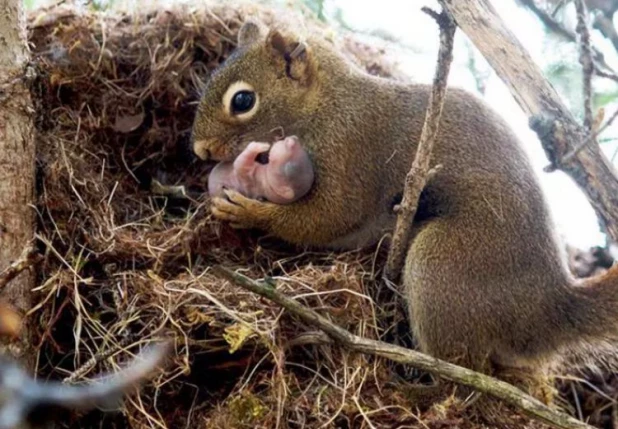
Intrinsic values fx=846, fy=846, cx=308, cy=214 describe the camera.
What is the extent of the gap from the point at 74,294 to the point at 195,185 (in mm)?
1046

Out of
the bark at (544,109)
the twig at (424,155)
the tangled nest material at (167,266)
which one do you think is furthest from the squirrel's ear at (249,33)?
the bark at (544,109)

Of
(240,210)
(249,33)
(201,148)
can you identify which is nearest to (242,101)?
(201,148)

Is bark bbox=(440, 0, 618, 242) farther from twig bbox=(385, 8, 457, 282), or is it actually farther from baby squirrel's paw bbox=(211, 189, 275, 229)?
baby squirrel's paw bbox=(211, 189, 275, 229)

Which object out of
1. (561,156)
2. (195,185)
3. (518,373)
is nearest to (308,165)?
(195,185)

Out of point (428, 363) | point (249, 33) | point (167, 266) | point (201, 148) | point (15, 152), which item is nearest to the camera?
point (428, 363)

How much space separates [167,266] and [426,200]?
3.05 ft

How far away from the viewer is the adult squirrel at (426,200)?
270cm

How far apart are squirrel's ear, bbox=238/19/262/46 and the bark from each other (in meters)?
1.35

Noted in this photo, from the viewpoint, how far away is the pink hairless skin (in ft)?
9.80

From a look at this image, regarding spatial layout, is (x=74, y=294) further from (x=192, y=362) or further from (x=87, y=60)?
(x=87, y=60)

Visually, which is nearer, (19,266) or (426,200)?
(19,266)

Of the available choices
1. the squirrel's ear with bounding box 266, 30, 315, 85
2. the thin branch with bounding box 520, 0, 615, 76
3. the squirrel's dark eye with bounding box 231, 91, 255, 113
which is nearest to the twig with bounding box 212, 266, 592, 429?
the thin branch with bounding box 520, 0, 615, 76

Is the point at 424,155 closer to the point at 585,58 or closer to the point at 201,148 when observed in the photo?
the point at 585,58

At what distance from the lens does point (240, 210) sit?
9.91 feet
